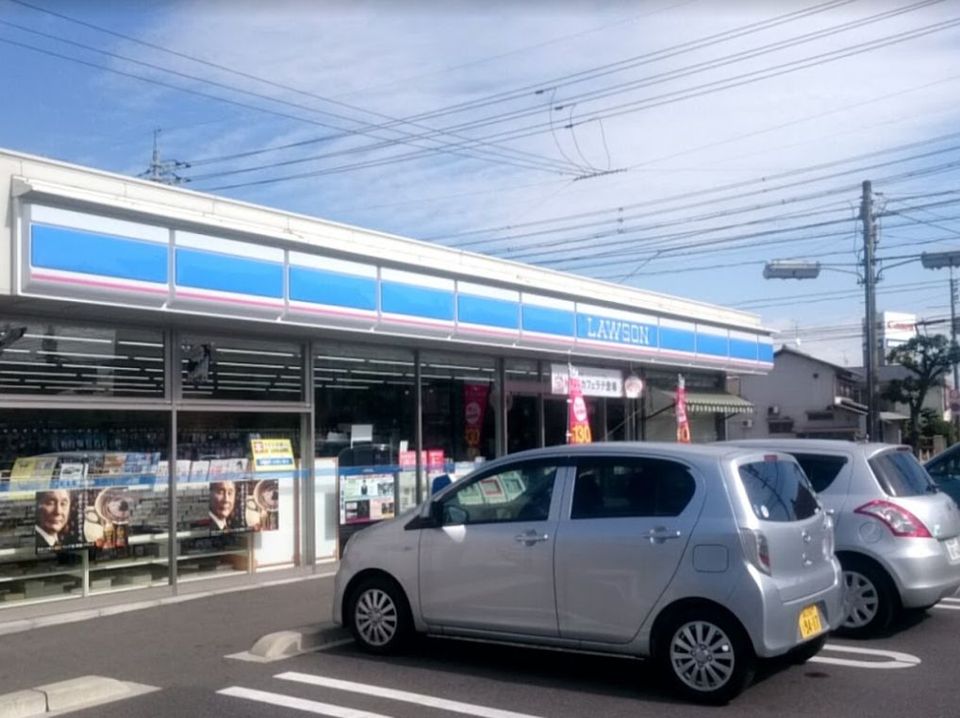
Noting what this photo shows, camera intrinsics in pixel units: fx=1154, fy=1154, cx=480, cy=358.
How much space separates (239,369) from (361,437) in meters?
2.40

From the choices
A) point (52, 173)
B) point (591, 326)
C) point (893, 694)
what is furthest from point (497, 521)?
point (591, 326)

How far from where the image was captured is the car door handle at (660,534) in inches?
306

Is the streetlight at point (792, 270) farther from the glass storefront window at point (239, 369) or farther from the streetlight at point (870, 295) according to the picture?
the glass storefront window at point (239, 369)

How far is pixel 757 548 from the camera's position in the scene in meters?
7.52

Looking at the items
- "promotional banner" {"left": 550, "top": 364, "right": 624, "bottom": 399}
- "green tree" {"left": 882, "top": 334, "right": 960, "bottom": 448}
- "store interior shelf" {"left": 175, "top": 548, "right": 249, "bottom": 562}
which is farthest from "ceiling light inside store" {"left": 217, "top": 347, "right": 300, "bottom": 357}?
"green tree" {"left": 882, "top": 334, "right": 960, "bottom": 448}

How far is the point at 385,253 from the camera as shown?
46.8 feet

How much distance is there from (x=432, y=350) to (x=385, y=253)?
226cm

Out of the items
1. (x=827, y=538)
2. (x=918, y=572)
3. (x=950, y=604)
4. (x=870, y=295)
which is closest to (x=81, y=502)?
(x=827, y=538)

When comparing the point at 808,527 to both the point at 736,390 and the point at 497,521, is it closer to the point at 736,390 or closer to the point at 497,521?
the point at 497,521

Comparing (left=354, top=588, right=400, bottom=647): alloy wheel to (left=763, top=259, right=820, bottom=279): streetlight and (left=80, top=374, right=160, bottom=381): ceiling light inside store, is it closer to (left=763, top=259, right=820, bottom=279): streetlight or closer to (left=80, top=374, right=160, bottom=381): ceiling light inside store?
(left=80, top=374, right=160, bottom=381): ceiling light inside store

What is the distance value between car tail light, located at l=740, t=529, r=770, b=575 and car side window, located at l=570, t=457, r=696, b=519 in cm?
51

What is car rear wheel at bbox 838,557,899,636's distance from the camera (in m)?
9.65

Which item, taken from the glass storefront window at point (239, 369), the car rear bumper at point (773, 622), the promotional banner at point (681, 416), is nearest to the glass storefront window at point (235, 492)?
the glass storefront window at point (239, 369)

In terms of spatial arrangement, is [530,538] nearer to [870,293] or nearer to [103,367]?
[103,367]
